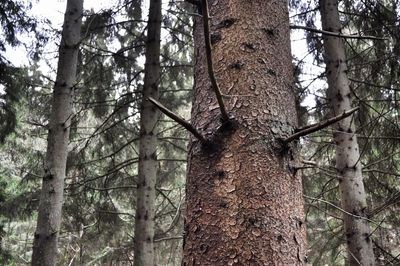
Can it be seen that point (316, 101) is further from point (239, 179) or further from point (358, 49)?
point (239, 179)

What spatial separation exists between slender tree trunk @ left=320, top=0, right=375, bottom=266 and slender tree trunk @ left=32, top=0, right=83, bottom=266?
291 centimetres

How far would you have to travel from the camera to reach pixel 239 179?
140cm

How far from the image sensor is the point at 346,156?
14.4ft

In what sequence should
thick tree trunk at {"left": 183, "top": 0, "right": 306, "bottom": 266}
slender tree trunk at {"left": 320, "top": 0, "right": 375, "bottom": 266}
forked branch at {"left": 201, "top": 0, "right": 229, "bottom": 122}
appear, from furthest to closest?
slender tree trunk at {"left": 320, "top": 0, "right": 375, "bottom": 266} < thick tree trunk at {"left": 183, "top": 0, "right": 306, "bottom": 266} < forked branch at {"left": 201, "top": 0, "right": 229, "bottom": 122}

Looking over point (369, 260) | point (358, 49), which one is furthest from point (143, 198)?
point (358, 49)

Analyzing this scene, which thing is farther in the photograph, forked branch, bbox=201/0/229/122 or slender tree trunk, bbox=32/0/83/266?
slender tree trunk, bbox=32/0/83/266

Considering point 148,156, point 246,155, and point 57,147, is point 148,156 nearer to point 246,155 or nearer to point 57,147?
point 57,147

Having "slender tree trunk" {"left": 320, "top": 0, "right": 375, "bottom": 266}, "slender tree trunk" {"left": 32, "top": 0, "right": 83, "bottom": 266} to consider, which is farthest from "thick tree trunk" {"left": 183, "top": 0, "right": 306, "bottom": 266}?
"slender tree trunk" {"left": 32, "top": 0, "right": 83, "bottom": 266}

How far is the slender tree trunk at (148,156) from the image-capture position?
5.54 m

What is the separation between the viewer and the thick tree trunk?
132 cm

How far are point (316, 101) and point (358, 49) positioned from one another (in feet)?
4.04

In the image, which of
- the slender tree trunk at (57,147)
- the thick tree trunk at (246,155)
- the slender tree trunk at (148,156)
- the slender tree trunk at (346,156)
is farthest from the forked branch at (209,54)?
the slender tree trunk at (148,156)

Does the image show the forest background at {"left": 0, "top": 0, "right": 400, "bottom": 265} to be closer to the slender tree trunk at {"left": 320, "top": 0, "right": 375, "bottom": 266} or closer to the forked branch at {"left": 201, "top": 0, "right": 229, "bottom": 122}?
the slender tree trunk at {"left": 320, "top": 0, "right": 375, "bottom": 266}

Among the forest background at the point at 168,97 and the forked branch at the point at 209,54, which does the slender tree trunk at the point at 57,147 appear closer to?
the forest background at the point at 168,97
